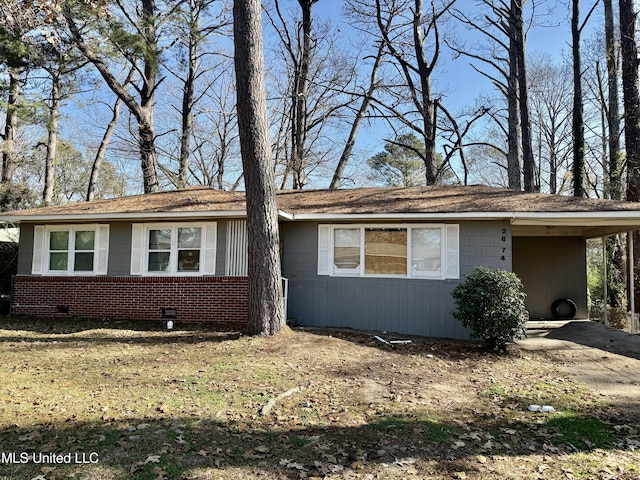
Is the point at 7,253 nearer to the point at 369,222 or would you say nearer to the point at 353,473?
the point at 369,222

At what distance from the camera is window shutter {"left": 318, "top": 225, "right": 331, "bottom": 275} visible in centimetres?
969

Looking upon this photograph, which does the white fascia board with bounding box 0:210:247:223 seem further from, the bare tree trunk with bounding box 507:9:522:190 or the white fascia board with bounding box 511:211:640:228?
the bare tree trunk with bounding box 507:9:522:190

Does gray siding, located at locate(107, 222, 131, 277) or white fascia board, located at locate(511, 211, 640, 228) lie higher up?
white fascia board, located at locate(511, 211, 640, 228)

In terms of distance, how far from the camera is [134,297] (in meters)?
9.95

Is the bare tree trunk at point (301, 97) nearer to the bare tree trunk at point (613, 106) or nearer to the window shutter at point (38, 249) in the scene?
the window shutter at point (38, 249)

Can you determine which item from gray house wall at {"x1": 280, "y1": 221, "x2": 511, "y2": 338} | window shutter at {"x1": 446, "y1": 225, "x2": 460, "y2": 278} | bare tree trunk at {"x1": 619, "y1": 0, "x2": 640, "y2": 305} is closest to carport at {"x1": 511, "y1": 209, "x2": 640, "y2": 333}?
bare tree trunk at {"x1": 619, "y1": 0, "x2": 640, "y2": 305}

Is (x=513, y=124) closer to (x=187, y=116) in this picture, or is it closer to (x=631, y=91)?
(x=631, y=91)

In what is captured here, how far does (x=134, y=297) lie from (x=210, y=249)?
2.17 meters

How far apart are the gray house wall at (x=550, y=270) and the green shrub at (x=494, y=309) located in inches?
219

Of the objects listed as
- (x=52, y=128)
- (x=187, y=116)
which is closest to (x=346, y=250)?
(x=52, y=128)

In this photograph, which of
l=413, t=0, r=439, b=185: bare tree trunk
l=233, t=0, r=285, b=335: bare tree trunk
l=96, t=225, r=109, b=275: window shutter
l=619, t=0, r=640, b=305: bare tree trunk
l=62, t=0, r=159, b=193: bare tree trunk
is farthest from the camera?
l=413, t=0, r=439, b=185: bare tree trunk

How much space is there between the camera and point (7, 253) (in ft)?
40.9

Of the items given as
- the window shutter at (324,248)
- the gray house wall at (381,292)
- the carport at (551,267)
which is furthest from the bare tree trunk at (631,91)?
the window shutter at (324,248)

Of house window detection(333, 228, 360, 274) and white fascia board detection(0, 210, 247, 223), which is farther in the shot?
house window detection(333, 228, 360, 274)
